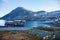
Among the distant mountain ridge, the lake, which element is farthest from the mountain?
the lake

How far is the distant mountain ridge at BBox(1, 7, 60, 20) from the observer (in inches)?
88.5

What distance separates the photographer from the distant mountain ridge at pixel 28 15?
2247mm

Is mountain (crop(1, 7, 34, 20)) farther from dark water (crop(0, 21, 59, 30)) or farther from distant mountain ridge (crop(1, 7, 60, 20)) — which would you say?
dark water (crop(0, 21, 59, 30))

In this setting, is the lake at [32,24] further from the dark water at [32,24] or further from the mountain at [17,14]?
the mountain at [17,14]

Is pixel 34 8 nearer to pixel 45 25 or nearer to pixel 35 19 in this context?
pixel 35 19

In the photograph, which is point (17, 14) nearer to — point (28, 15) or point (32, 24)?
point (28, 15)

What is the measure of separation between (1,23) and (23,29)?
16.4 inches

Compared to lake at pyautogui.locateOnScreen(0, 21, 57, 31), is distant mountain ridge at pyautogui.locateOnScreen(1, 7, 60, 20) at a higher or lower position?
higher

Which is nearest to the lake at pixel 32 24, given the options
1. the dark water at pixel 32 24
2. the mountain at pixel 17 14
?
the dark water at pixel 32 24

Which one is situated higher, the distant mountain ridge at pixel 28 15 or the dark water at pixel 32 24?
the distant mountain ridge at pixel 28 15

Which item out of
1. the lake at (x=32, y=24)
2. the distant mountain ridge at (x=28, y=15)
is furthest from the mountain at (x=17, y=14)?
the lake at (x=32, y=24)

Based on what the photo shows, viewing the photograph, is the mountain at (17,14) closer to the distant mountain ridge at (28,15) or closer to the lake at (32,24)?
the distant mountain ridge at (28,15)

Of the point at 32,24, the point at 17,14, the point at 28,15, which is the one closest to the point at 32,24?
the point at 32,24

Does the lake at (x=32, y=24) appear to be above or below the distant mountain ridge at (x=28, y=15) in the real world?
below
